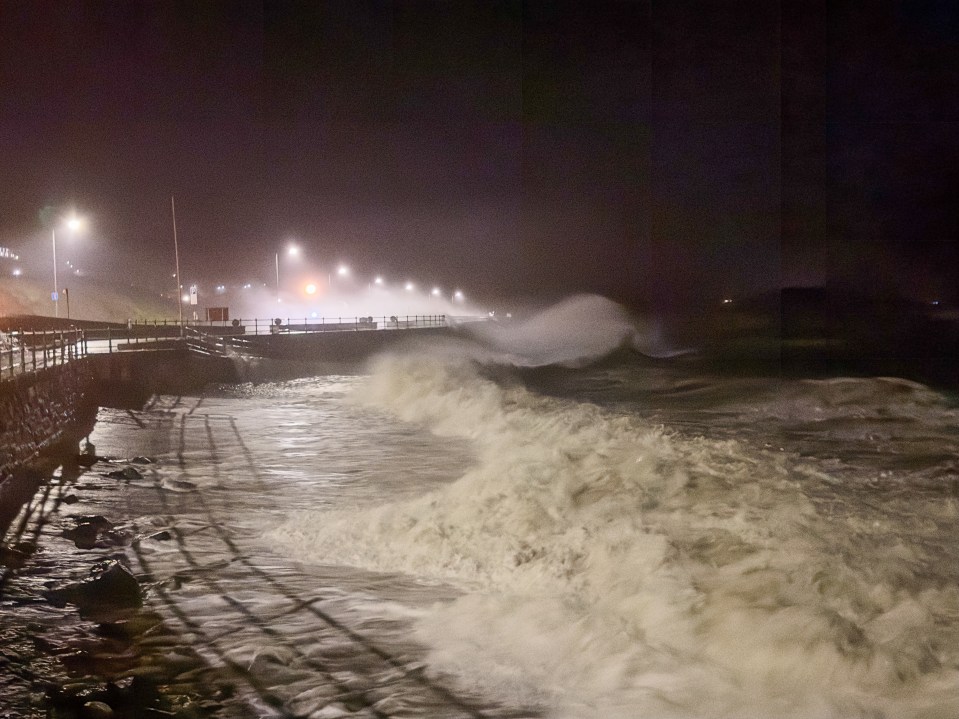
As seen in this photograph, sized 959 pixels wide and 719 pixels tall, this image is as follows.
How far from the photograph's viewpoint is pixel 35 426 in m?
18.0

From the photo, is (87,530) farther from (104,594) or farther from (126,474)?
(126,474)

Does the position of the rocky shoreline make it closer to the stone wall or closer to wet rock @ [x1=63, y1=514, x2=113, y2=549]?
wet rock @ [x1=63, y1=514, x2=113, y2=549]

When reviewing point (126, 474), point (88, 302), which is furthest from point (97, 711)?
point (88, 302)

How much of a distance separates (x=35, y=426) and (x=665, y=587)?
14.9 meters

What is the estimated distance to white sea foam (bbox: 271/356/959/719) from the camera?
23.7ft

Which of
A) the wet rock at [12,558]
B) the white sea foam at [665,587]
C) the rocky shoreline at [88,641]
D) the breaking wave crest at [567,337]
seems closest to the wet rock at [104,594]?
the rocky shoreline at [88,641]

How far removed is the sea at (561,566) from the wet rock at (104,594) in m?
0.33

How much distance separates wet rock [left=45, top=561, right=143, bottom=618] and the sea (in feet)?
1.08

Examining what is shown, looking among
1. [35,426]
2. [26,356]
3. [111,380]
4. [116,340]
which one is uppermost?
[116,340]

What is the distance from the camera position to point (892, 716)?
6668mm

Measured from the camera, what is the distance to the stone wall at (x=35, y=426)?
48.1 feet

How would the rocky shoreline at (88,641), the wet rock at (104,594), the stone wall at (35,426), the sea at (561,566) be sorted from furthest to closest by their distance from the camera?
the stone wall at (35,426) → the wet rock at (104,594) → the sea at (561,566) → the rocky shoreline at (88,641)

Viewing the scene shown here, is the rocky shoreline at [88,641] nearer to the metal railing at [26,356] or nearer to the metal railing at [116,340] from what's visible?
the metal railing at [26,356]

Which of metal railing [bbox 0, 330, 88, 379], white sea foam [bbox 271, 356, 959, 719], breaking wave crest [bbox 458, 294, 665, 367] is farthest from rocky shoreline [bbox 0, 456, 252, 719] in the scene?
breaking wave crest [bbox 458, 294, 665, 367]
